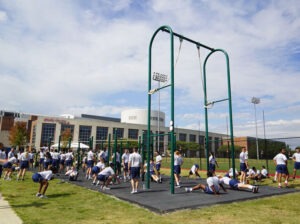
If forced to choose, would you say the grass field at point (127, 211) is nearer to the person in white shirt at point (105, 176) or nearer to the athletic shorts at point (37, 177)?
the athletic shorts at point (37, 177)

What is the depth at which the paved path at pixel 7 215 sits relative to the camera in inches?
239

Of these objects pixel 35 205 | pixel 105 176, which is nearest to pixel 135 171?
pixel 105 176

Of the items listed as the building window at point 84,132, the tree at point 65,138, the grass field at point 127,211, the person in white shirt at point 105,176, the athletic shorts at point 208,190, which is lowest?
the grass field at point 127,211

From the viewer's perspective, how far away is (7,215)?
261 inches

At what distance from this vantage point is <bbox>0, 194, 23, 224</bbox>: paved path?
6.06m

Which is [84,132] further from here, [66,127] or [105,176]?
[105,176]

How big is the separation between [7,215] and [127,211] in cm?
315

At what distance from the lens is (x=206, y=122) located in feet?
43.0

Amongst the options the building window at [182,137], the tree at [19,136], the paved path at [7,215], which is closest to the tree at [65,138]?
the tree at [19,136]

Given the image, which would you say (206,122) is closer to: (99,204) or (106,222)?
(99,204)

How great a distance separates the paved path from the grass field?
0.14m

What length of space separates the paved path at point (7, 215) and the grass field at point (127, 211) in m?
0.14

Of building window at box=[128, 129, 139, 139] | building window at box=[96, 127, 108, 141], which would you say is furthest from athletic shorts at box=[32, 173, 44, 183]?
building window at box=[128, 129, 139, 139]

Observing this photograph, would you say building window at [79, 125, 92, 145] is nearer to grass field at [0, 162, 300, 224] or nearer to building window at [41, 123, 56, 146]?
building window at [41, 123, 56, 146]
